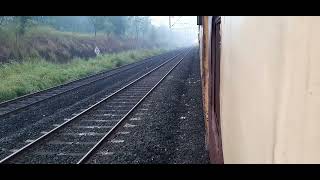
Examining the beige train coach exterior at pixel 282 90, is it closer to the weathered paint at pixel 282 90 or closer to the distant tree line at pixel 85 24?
the weathered paint at pixel 282 90

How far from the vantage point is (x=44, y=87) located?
18484 mm

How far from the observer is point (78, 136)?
896 centimetres

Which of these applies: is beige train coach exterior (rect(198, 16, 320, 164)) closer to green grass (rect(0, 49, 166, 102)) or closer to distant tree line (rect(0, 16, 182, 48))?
green grass (rect(0, 49, 166, 102))

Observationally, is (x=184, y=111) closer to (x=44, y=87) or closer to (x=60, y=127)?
(x=60, y=127)

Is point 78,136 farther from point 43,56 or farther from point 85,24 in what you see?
point 85,24

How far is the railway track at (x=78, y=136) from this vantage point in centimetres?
753

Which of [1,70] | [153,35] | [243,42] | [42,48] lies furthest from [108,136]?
[153,35]

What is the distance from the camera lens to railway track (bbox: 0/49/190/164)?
24.7ft

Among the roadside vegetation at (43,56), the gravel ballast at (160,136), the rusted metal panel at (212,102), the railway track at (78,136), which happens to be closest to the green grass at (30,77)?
the roadside vegetation at (43,56)

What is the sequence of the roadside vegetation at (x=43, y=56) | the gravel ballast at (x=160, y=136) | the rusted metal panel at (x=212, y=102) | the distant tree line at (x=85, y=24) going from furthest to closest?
the distant tree line at (x=85, y=24), the roadside vegetation at (x=43, y=56), the gravel ballast at (x=160, y=136), the rusted metal panel at (x=212, y=102)

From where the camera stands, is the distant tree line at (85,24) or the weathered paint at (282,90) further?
the distant tree line at (85,24)
